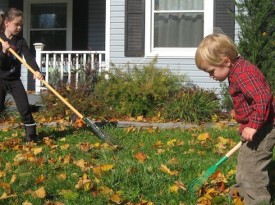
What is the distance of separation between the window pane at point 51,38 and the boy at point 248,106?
9.86m

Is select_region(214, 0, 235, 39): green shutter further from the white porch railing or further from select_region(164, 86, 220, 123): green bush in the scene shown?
the white porch railing

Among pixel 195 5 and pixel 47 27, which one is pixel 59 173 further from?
pixel 47 27

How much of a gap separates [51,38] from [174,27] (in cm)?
409

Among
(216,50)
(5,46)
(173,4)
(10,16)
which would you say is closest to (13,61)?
(5,46)

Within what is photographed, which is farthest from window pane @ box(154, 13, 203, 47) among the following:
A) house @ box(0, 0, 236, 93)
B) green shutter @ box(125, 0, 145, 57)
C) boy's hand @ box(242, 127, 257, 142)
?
boy's hand @ box(242, 127, 257, 142)

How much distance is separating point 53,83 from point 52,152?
416 centimetres

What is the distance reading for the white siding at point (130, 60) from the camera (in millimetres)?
10359

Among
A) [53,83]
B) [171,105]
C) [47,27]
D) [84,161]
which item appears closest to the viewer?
[84,161]

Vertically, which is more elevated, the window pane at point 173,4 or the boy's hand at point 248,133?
the window pane at point 173,4

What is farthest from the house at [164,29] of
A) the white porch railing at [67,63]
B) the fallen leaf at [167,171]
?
the fallen leaf at [167,171]

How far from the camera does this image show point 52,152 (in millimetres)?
6086

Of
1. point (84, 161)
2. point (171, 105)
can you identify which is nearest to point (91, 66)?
point (171, 105)

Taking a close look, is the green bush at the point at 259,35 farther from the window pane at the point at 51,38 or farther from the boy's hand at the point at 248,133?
the boy's hand at the point at 248,133

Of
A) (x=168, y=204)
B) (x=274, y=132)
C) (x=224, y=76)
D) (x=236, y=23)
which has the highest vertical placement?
(x=236, y=23)
